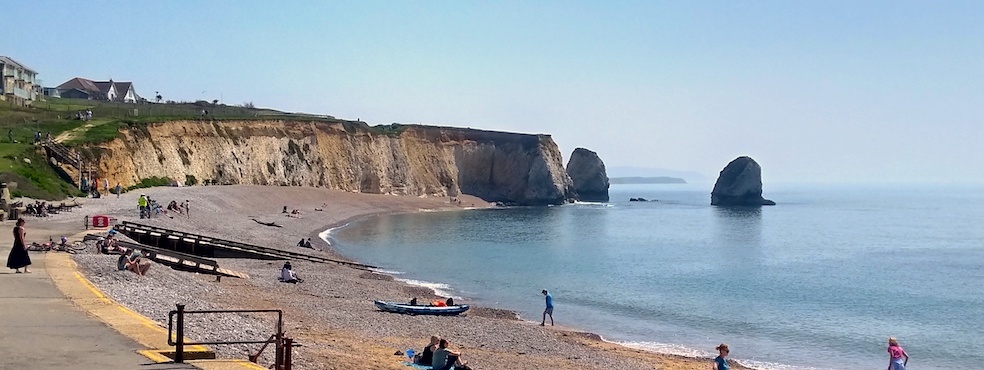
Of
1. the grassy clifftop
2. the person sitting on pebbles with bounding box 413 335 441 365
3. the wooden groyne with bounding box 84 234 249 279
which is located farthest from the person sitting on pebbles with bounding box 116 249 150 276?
the grassy clifftop

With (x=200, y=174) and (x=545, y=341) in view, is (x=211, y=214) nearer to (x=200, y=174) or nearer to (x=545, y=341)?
(x=200, y=174)

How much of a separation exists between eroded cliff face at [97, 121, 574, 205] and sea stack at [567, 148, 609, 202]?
34.2 ft

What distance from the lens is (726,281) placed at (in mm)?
45094

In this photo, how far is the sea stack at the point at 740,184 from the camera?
13662 cm

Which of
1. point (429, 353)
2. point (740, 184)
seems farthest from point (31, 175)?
point (740, 184)

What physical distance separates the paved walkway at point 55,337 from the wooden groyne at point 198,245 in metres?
17.8

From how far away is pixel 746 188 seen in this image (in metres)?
138

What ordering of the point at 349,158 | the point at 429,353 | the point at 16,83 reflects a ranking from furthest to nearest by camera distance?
1. the point at 349,158
2. the point at 16,83
3. the point at 429,353

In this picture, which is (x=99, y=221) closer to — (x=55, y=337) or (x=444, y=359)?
(x=55, y=337)

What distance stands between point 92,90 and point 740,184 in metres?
97.3

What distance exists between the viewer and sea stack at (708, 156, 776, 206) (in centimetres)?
13662

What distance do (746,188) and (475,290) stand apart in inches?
4246

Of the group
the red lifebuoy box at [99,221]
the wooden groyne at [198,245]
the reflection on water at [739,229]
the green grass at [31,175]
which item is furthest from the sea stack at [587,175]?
the red lifebuoy box at [99,221]

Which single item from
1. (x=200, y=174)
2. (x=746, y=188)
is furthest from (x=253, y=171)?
(x=746, y=188)
